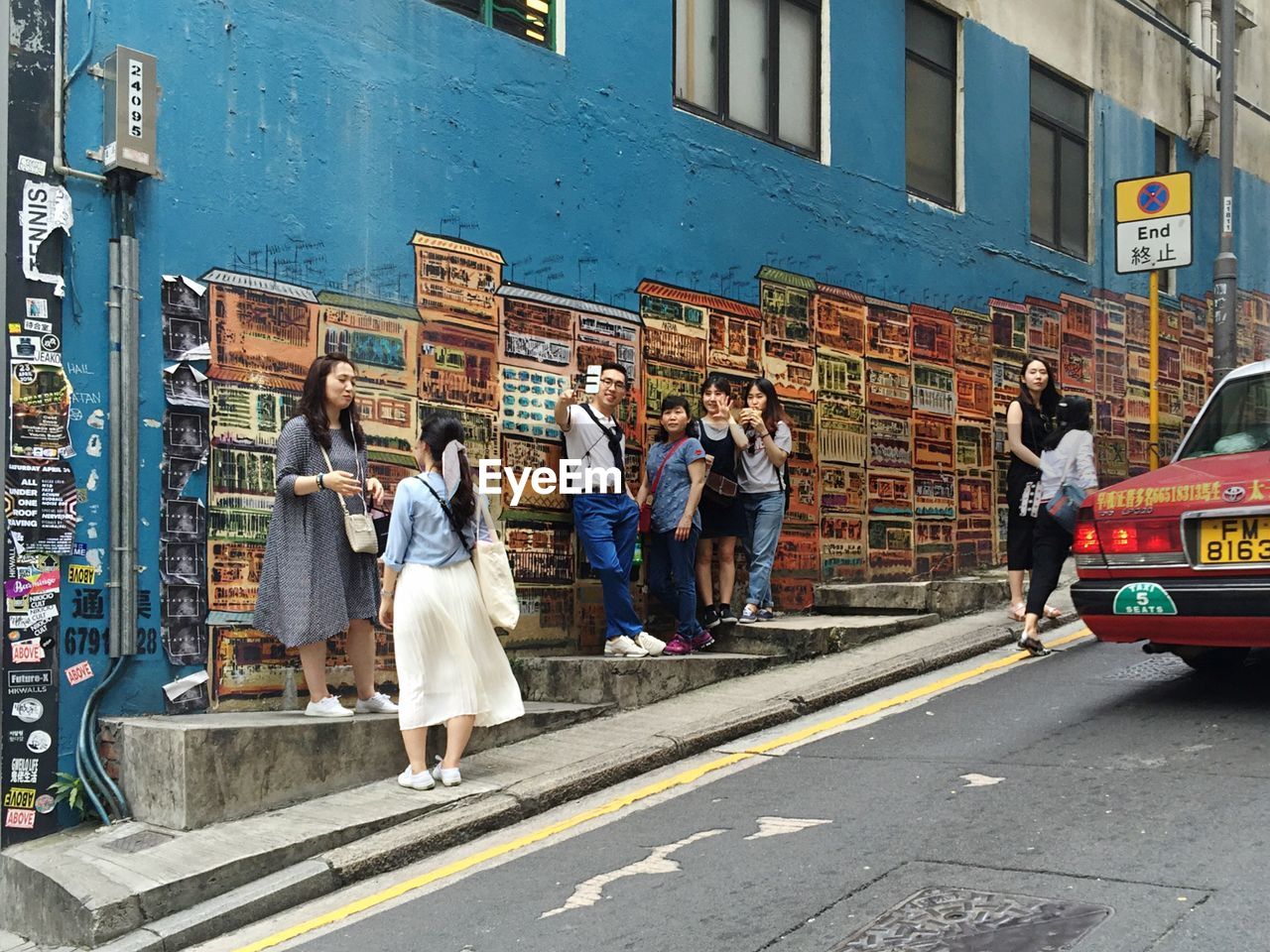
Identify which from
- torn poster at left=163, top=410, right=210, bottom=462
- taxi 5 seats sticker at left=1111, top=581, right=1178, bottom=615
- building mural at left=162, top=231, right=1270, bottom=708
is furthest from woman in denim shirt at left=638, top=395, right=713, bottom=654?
torn poster at left=163, top=410, right=210, bottom=462

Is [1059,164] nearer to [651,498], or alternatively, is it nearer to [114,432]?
[651,498]

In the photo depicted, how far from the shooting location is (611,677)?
811cm

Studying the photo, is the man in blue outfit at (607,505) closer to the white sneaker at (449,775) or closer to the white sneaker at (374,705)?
the white sneaker at (374,705)

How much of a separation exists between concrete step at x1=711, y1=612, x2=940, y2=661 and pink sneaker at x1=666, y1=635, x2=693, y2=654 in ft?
1.47

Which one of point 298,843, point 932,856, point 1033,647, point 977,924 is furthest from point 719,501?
point 977,924

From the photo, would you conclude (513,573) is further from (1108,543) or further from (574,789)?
(1108,543)

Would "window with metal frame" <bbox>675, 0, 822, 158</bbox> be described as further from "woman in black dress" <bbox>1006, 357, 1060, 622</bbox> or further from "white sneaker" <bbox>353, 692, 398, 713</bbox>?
"white sneaker" <bbox>353, 692, 398, 713</bbox>

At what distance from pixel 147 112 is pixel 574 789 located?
405 centimetres

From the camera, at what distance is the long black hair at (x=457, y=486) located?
6.72 meters

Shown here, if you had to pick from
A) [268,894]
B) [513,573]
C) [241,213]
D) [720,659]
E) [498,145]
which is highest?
[498,145]

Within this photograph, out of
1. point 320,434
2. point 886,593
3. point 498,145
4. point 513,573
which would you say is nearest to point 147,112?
point 320,434

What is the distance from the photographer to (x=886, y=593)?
1053cm

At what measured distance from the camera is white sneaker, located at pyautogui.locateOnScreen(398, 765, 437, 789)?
6570 millimetres

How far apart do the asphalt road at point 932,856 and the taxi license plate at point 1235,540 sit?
0.85 metres
